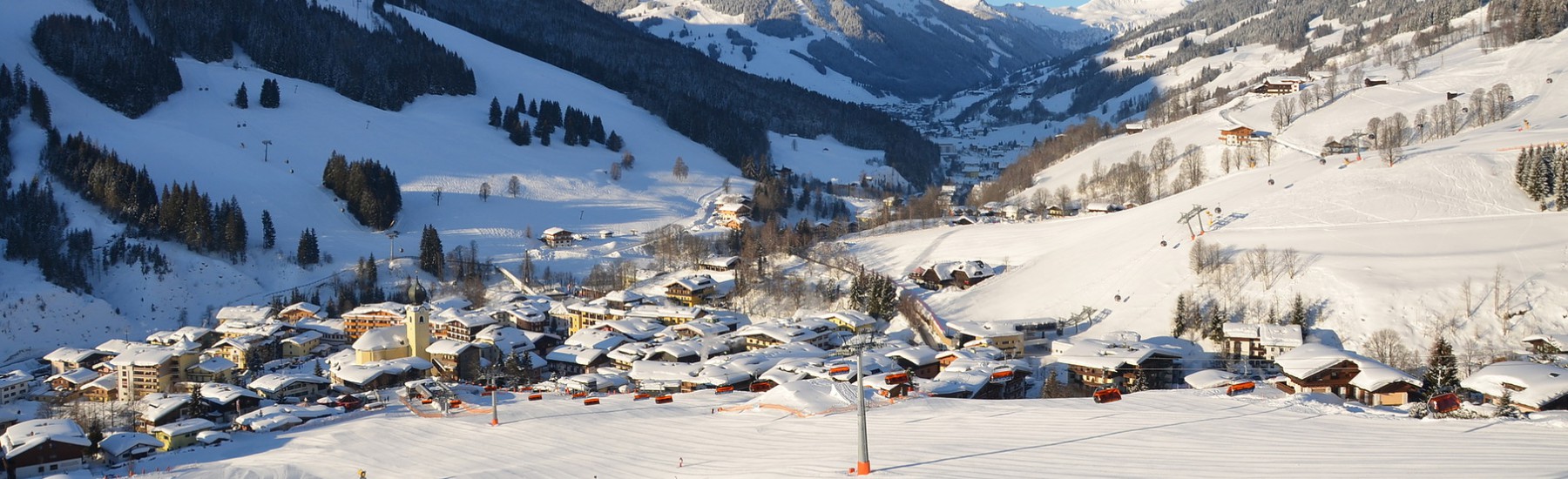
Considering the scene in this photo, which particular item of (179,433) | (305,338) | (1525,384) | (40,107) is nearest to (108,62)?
(40,107)

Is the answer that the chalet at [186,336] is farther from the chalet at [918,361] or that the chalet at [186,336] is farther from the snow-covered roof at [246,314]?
the chalet at [918,361]

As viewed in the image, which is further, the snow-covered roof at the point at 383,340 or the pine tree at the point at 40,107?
the pine tree at the point at 40,107

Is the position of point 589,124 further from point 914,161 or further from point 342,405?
point 342,405

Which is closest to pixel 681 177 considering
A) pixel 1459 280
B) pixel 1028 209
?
pixel 1028 209

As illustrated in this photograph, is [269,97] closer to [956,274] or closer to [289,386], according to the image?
[289,386]

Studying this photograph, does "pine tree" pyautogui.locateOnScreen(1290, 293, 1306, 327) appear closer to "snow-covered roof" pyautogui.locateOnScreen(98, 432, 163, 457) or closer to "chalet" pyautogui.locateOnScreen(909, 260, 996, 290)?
"chalet" pyautogui.locateOnScreen(909, 260, 996, 290)

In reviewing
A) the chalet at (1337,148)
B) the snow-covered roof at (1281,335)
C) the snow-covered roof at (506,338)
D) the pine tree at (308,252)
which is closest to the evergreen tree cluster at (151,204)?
the pine tree at (308,252)

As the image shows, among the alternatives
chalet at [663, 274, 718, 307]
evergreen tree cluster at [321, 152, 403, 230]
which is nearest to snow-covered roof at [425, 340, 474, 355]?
chalet at [663, 274, 718, 307]
